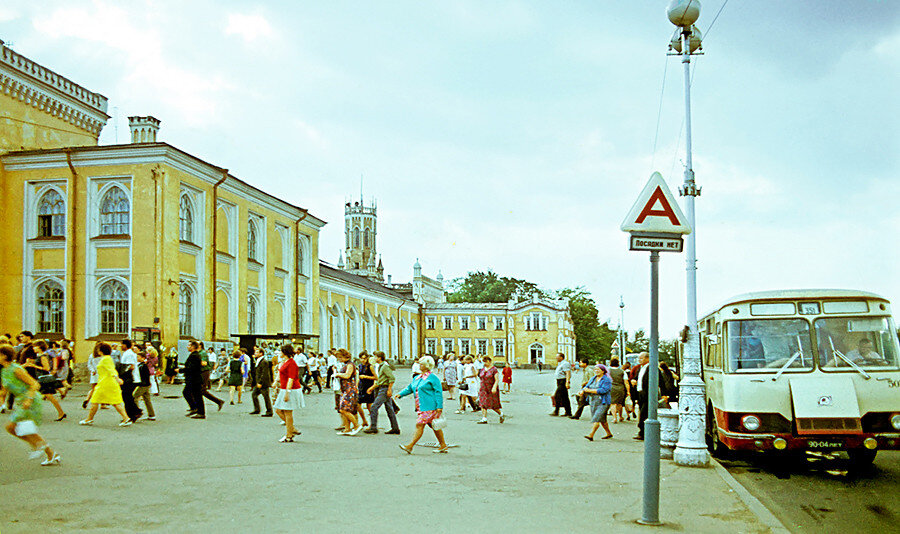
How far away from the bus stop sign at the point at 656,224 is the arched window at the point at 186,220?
29.3m

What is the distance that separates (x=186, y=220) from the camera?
34750 mm

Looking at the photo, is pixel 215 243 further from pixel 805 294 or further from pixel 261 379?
pixel 805 294

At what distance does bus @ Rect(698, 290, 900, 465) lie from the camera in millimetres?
11375

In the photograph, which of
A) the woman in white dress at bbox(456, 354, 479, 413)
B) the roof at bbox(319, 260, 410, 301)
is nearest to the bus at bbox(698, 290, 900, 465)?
the woman in white dress at bbox(456, 354, 479, 413)

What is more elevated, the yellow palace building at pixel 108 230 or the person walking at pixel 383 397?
the yellow palace building at pixel 108 230

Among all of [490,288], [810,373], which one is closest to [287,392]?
[810,373]

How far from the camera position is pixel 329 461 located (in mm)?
12125

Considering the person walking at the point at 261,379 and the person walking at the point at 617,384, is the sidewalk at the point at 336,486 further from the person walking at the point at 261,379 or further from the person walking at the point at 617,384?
the person walking at the point at 261,379

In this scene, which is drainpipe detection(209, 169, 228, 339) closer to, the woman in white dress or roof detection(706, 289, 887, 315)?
the woman in white dress

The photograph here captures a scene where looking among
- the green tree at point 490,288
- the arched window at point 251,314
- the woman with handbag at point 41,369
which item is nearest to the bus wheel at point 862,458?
the woman with handbag at point 41,369

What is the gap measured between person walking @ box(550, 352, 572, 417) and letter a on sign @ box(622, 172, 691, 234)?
562 inches

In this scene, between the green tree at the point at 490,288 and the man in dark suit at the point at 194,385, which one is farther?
the green tree at the point at 490,288

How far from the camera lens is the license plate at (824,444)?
37.2 feet

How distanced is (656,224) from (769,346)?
552 cm
